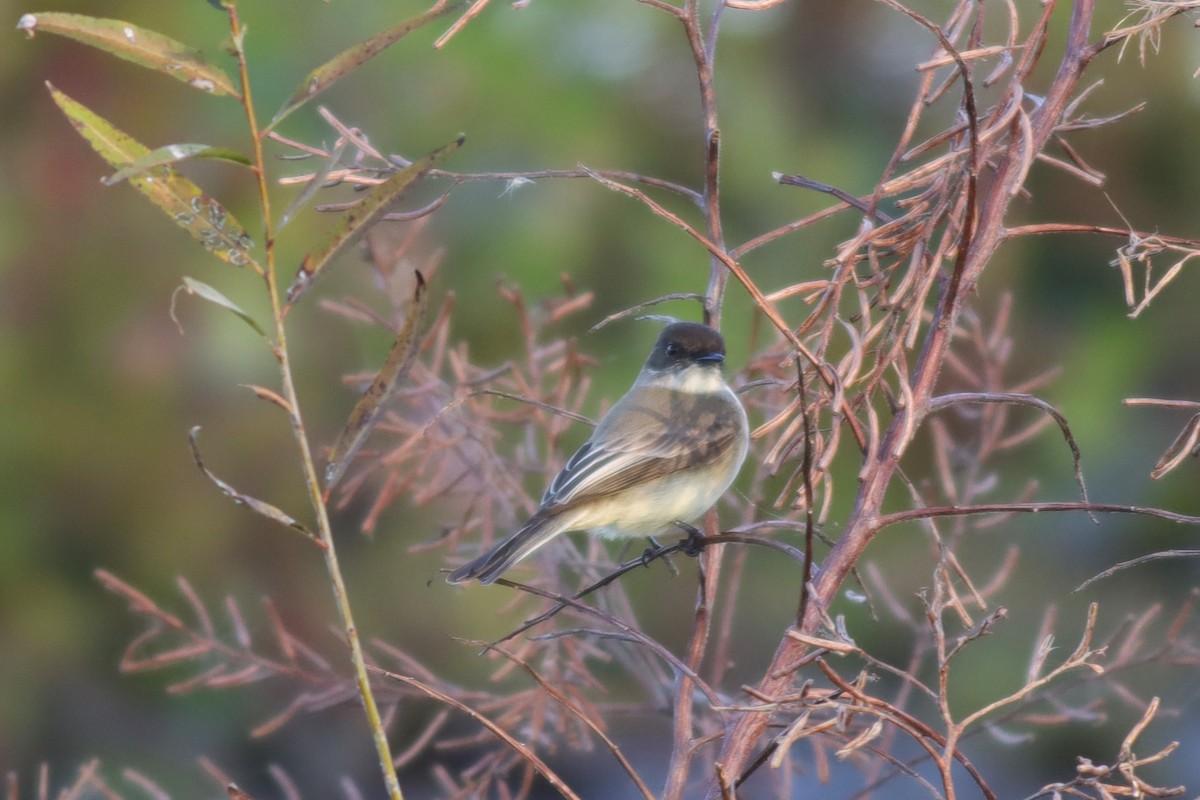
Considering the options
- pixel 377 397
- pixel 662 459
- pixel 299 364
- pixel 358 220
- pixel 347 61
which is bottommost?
pixel 299 364

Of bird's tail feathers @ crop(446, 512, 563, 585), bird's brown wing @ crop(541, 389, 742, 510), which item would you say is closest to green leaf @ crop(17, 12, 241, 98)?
bird's tail feathers @ crop(446, 512, 563, 585)

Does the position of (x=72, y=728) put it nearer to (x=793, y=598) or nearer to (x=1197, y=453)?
(x=793, y=598)

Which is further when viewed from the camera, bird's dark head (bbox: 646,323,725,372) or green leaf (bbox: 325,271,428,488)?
bird's dark head (bbox: 646,323,725,372)

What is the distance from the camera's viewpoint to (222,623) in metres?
4.82

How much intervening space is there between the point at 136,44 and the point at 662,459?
82.9 inches

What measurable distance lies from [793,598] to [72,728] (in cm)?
269

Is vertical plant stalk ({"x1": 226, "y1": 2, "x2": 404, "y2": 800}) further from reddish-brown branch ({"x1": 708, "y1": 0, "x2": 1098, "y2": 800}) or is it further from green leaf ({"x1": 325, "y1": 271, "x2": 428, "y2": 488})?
reddish-brown branch ({"x1": 708, "y1": 0, "x2": 1098, "y2": 800})

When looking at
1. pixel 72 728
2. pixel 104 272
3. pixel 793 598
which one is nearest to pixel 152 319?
pixel 104 272

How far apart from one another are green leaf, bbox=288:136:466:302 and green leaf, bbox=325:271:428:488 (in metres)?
0.07

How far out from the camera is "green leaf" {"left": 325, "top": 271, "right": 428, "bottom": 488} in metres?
1.04

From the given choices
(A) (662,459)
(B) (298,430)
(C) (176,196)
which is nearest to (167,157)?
(C) (176,196)

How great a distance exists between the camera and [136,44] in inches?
39.3

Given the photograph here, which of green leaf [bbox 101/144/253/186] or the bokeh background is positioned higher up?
green leaf [bbox 101/144/253/186]

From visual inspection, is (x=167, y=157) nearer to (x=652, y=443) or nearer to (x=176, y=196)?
(x=176, y=196)
